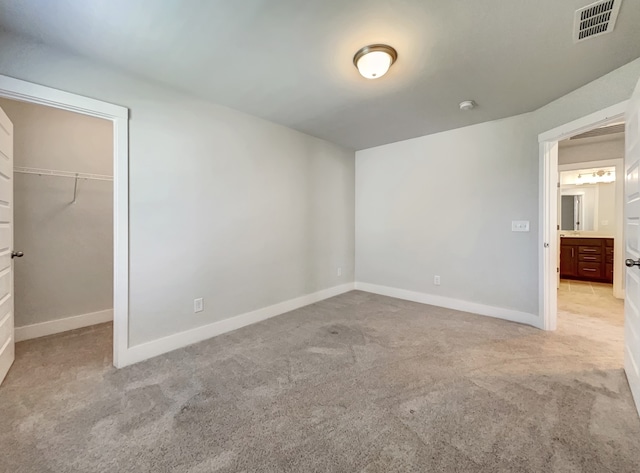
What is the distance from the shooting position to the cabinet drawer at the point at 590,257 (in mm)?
5082

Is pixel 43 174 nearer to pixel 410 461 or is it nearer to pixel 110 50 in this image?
pixel 110 50

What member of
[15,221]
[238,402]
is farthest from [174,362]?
[15,221]

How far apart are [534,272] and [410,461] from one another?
2722mm

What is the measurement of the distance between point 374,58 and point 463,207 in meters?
2.42

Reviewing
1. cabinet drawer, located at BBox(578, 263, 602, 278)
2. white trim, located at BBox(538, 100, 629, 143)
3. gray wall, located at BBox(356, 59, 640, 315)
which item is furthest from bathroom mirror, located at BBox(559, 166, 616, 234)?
white trim, located at BBox(538, 100, 629, 143)

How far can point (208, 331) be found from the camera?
2.80 metres

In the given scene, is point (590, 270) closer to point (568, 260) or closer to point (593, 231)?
point (568, 260)

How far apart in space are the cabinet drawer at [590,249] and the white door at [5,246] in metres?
7.94

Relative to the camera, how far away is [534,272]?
3072 mm

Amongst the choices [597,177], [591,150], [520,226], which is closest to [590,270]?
[597,177]

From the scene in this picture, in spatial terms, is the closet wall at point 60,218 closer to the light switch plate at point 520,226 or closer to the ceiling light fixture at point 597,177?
the light switch plate at point 520,226

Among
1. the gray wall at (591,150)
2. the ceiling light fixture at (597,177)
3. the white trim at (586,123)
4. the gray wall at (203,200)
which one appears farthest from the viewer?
the ceiling light fixture at (597,177)

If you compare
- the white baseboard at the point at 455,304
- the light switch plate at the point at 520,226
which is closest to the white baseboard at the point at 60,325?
the white baseboard at the point at 455,304

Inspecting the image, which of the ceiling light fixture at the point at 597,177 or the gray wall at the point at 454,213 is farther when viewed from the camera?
the ceiling light fixture at the point at 597,177
